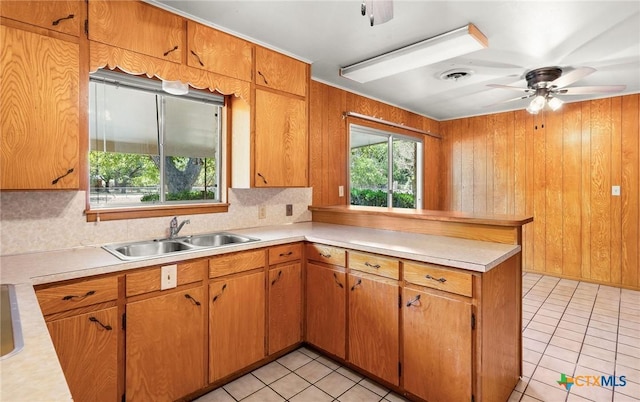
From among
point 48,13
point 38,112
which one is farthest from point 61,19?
point 38,112

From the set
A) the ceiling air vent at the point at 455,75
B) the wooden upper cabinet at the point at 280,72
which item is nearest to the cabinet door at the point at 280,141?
the wooden upper cabinet at the point at 280,72

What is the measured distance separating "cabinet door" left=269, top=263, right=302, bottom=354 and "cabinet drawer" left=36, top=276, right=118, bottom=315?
1.01m

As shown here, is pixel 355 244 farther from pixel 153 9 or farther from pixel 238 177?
pixel 153 9

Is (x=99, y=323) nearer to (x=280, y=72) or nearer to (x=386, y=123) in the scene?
(x=280, y=72)

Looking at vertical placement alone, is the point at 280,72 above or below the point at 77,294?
above

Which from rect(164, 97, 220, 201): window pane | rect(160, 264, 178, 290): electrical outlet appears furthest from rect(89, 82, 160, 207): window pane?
rect(160, 264, 178, 290): electrical outlet

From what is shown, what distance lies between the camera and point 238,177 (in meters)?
2.80

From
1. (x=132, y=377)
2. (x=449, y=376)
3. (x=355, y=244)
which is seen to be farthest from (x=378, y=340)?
(x=132, y=377)

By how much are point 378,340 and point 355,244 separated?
63 cm

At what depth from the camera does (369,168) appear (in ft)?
14.8

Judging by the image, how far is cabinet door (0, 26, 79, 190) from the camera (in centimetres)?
163

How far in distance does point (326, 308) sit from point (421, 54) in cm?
218

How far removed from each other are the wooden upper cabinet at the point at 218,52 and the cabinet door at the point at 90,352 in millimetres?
1696

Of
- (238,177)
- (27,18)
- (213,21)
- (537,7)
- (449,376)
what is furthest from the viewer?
(238,177)
